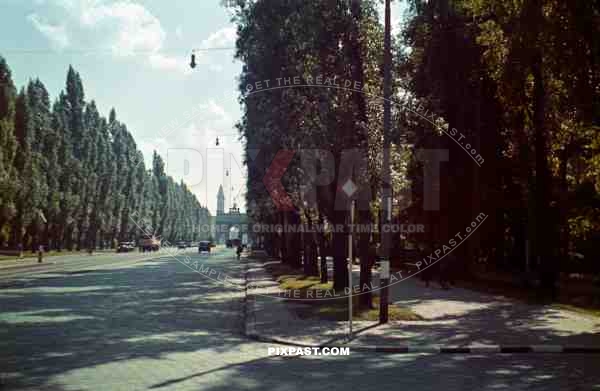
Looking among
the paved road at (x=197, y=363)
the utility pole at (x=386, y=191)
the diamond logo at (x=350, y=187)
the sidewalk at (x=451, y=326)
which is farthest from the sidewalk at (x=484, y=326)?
the diamond logo at (x=350, y=187)

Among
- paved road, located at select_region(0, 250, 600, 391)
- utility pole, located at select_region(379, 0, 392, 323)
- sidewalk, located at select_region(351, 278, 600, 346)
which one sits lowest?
sidewalk, located at select_region(351, 278, 600, 346)

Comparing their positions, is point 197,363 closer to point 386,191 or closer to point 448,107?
point 386,191

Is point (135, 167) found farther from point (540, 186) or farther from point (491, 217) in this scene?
point (540, 186)

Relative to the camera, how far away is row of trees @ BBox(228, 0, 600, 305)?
16.1m

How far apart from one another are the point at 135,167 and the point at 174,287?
8279 cm

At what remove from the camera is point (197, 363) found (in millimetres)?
10250

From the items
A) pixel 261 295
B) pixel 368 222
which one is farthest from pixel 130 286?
pixel 368 222

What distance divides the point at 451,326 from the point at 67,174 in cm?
6978

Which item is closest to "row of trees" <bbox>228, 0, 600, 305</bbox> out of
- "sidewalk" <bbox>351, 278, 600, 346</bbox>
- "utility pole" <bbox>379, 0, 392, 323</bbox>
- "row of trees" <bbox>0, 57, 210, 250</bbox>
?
"utility pole" <bbox>379, 0, 392, 323</bbox>

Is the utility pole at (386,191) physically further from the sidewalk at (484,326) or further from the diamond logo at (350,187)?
the diamond logo at (350,187)

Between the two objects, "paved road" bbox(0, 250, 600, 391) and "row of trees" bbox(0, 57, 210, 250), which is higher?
"row of trees" bbox(0, 57, 210, 250)

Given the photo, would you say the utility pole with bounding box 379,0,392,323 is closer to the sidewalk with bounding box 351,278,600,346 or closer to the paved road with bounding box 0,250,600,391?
the sidewalk with bounding box 351,278,600,346

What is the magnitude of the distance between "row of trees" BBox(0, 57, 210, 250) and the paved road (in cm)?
4765

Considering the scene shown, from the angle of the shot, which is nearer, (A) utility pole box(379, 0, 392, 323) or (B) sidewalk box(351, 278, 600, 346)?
(B) sidewalk box(351, 278, 600, 346)
